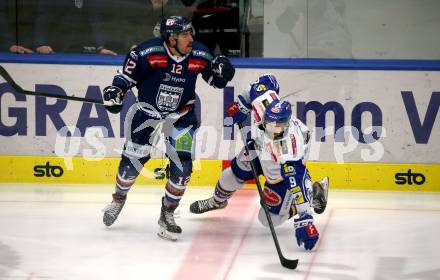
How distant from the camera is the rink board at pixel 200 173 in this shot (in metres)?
7.89

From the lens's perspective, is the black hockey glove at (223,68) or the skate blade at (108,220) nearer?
the black hockey glove at (223,68)

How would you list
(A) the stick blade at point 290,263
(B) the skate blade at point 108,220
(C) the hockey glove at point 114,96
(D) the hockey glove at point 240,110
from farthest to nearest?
(B) the skate blade at point 108,220 < (D) the hockey glove at point 240,110 < (C) the hockey glove at point 114,96 < (A) the stick blade at point 290,263

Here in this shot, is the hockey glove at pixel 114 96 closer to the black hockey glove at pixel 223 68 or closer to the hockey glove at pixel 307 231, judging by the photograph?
the black hockey glove at pixel 223 68

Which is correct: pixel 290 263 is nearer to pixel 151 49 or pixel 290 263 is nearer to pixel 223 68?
pixel 223 68

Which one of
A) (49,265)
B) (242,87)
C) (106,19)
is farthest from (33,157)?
(49,265)

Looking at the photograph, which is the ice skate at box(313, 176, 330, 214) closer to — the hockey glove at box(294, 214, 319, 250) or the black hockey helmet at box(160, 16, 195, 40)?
the hockey glove at box(294, 214, 319, 250)

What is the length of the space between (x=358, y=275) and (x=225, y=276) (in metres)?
0.71

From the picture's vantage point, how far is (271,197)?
657 centimetres

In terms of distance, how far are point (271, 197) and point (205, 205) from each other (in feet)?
2.08

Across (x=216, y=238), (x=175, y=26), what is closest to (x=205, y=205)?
(x=216, y=238)

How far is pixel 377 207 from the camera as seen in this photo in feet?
24.3

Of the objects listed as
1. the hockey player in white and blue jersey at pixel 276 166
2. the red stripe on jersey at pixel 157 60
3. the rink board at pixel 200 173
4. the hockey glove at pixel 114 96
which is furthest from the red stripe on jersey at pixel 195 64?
the rink board at pixel 200 173

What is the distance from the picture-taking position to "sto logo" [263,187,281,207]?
655 cm

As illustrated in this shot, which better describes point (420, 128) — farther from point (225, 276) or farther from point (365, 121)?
point (225, 276)
